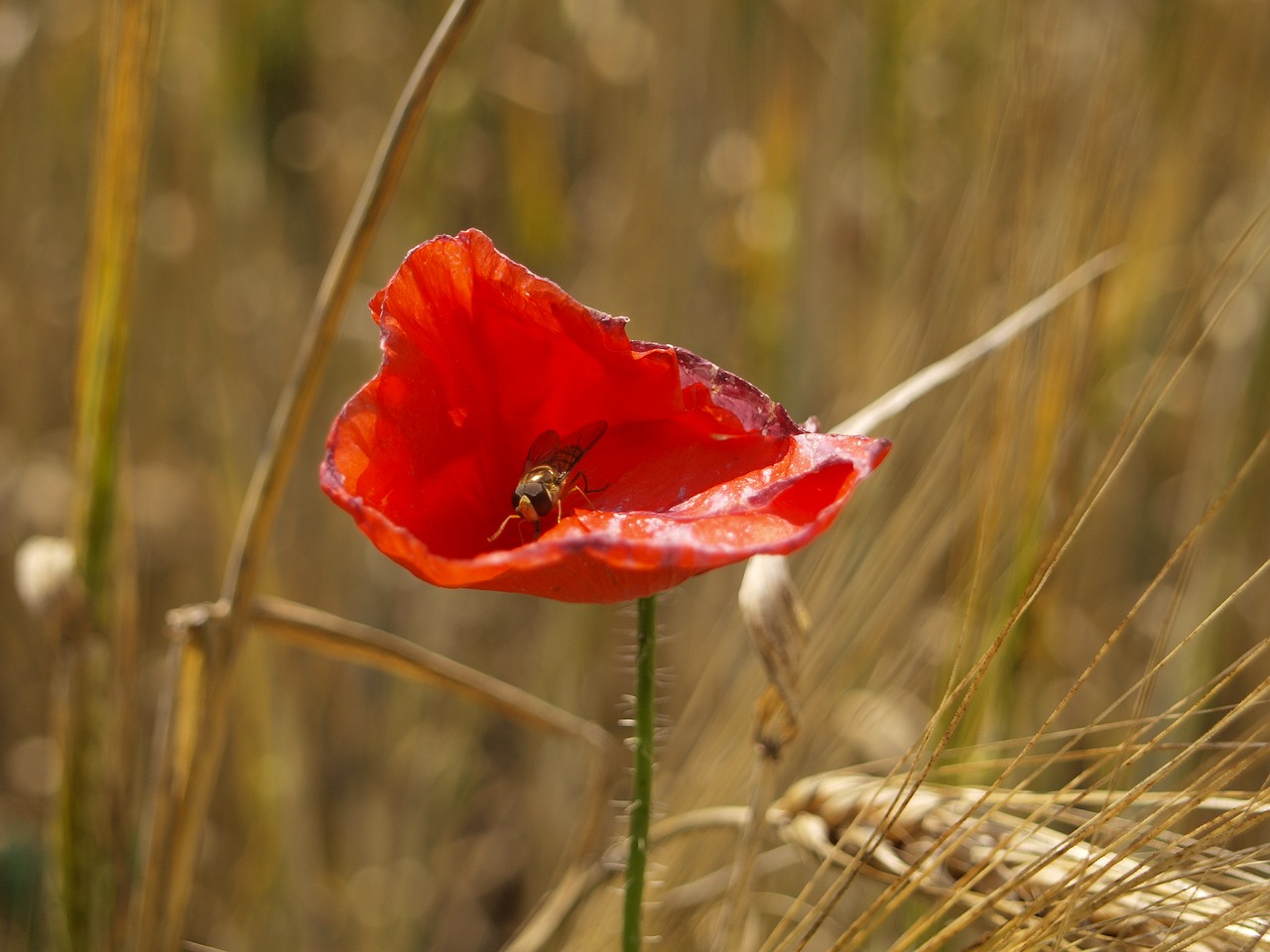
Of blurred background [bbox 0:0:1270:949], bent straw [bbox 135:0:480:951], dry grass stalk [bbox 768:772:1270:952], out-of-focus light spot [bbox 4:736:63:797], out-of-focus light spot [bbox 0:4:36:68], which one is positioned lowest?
dry grass stalk [bbox 768:772:1270:952]

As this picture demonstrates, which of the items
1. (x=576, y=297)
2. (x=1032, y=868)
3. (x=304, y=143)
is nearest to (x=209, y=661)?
(x=1032, y=868)

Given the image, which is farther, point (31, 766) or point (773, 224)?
point (31, 766)

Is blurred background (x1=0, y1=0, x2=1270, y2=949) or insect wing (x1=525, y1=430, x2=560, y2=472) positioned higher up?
blurred background (x1=0, y1=0, x2=1270, y2=949)

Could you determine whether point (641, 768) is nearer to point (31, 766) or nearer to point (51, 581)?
point (51, 581)

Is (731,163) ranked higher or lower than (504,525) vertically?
higher

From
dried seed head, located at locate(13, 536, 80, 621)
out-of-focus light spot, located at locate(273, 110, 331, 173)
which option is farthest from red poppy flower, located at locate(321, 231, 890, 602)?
out-of-focus light spot, located at locate(273, 110, 331, 173)

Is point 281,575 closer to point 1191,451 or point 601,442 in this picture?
point 601,442

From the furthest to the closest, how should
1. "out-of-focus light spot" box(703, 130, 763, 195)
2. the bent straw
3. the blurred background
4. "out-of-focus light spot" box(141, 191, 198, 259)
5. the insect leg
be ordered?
"out-of-focus light spot" box(703, 130, 763, 195) < "out-of-focus light spot" box(141, 191, 198, 259) < the blurred background < the bent straw < the insect leg

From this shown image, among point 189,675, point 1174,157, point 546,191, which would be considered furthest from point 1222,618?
point 189,675

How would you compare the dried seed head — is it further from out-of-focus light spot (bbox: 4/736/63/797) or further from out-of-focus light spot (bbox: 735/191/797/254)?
out-of-focus light spot (bbox: 4/736/63/797)
